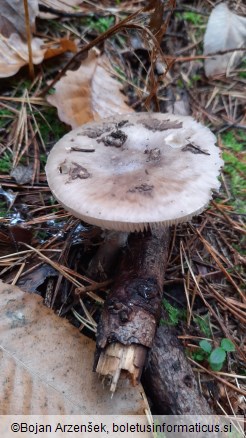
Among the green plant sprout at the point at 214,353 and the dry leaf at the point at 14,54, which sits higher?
the dry leaf at the point at 14,54

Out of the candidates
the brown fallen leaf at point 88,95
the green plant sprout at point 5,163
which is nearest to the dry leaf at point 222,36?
the brown fallen leaf at point 88,95

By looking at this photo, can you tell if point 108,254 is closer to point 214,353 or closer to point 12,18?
point 214,353

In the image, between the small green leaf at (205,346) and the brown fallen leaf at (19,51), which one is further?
the brown fallen leaf at (19,51)

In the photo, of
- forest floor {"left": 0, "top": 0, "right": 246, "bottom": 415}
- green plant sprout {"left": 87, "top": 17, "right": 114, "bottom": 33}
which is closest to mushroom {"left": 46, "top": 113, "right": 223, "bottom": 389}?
forest floor {"left": 0, "top": 0, "right": 246, "bottom": 415}

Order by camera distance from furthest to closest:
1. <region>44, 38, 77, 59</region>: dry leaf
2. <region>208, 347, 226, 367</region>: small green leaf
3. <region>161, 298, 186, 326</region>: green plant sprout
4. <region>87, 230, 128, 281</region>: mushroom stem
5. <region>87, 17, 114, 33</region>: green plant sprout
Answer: <region>87, 17, 114, 33</region>: green plant sprout, <region>44, 38, 77, 59</region>: dry leaf, <region>87, 230, 128, 281</region>: mushroom stem, <region>161, 298, 186, 326</region>: green plant sprout, <region>208, 347, 226, 367</region>: small green leaf

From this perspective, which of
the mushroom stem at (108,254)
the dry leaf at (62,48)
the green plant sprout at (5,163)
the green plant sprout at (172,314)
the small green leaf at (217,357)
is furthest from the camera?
the dry leaf at (62,48)

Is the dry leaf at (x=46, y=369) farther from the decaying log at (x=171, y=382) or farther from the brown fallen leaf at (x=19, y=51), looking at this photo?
the brown fallen leaf at (x=19, y=51)

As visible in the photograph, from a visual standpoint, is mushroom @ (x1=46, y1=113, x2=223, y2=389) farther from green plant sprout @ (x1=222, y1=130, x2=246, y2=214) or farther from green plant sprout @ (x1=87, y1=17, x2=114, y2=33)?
green plant sprout @ (x1=87, y1=17, x2=114, y2=33)

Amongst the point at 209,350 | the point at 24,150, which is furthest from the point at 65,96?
the point at 209,350
